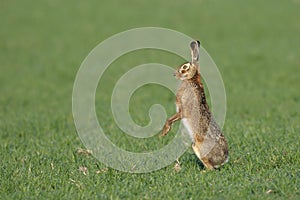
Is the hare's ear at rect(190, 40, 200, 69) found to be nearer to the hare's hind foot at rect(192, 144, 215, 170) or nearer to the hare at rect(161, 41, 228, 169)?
the hare at rect(161, 41, 228, 169)

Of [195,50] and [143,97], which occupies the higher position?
[143,97]

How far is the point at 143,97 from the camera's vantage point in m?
16.0

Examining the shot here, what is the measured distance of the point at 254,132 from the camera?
33.2 ft

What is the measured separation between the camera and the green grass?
7.14 m

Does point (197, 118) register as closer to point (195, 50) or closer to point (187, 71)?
point (187, 71)

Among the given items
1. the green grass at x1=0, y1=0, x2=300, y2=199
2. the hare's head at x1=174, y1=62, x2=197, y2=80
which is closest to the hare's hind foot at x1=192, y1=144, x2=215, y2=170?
the green grass at x1=0, y1=0, x2=300, y2=199

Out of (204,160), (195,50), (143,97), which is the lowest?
(204,160)

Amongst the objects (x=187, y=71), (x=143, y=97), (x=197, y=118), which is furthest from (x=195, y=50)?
(x=143, y=97)

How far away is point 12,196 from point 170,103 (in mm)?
8445

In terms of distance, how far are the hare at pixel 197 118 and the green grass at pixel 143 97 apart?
28 cm

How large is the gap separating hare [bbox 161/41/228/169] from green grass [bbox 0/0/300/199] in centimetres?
28

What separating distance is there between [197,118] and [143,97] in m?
8.73

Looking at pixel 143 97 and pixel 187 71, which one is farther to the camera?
pixel 143 97

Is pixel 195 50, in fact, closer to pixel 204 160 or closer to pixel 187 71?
pixel 187 71
